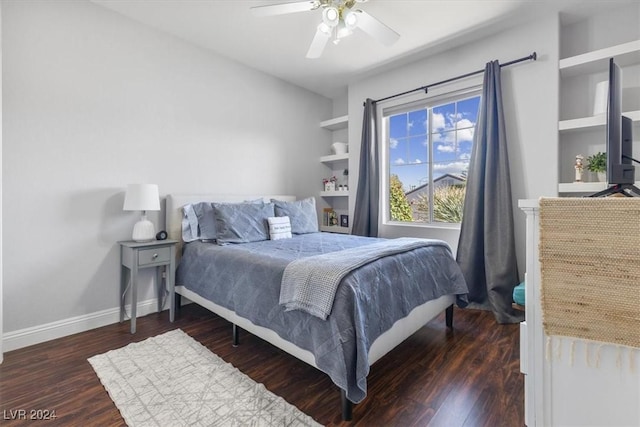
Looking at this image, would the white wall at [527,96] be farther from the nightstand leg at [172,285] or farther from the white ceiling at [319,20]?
the nightstand leg at [172,285]

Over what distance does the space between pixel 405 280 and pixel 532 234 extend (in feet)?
3.45

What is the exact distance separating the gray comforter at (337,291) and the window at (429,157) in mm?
1313

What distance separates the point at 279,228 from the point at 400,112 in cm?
221

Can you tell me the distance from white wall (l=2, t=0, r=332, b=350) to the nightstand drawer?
1.22ft

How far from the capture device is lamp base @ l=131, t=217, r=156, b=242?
258cm

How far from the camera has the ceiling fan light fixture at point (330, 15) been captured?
2047 millimetres

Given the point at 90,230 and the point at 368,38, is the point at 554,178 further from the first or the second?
the point at 90,230

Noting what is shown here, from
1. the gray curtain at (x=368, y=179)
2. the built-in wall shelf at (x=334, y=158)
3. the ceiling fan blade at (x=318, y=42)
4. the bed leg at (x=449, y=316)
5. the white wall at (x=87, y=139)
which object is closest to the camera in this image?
the white wall at (x=87, y=139)

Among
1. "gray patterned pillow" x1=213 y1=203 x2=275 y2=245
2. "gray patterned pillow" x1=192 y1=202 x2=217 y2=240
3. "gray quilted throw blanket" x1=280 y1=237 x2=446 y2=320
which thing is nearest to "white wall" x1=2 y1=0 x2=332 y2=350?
"gray patterned pillow" x1=192 y1=202 x2=217 y2=240

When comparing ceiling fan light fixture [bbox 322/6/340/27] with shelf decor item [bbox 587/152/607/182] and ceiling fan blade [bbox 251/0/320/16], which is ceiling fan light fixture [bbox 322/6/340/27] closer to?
ceiling fan blade [bbox 251/0/320/16]

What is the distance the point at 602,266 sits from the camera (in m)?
0.82

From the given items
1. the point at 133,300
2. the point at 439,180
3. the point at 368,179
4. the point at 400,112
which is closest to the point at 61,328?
the point at 133,300

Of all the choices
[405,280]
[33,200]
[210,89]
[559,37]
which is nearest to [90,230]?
[33,200]

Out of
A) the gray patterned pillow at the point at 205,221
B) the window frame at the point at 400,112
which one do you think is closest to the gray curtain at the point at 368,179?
the window frame at the point at 400,112
